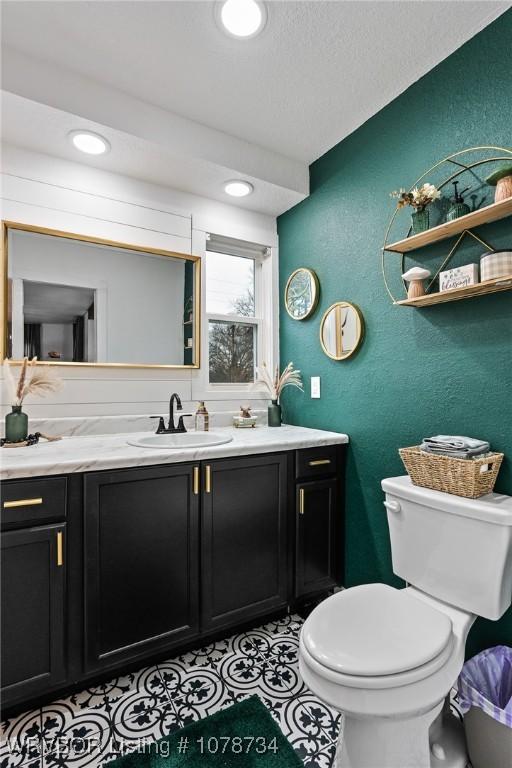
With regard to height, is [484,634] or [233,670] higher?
[484,634]

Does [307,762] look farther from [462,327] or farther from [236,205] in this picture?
[236,205]

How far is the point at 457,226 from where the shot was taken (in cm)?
147

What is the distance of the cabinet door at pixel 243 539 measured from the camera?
1691 mm

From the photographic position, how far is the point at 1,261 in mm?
1865

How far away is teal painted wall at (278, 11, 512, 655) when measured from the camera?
1440 mm

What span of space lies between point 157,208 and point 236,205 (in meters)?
0.52

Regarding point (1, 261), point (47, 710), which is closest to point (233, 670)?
point (47, 710)

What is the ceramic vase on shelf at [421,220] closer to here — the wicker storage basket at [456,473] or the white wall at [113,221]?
the wicker storage basket at [456,473]

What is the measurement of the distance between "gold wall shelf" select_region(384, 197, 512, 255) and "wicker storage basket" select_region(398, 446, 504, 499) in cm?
67

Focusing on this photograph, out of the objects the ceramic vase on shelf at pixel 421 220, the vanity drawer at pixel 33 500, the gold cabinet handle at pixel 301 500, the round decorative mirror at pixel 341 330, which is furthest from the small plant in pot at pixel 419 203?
the vanity drawer at pixel 33 500

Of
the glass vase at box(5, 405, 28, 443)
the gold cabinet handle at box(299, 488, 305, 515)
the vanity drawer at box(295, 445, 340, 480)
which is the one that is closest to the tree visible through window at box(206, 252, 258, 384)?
the vanity drawer at box(295, 445, 340, 480)

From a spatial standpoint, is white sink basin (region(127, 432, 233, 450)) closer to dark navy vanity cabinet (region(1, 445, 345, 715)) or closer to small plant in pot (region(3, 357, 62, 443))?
dark navy vanity cabinet (region(1, 445, 345, 715))

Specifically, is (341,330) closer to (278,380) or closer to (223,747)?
(278,380)

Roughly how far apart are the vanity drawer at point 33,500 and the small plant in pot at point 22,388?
47 cm
